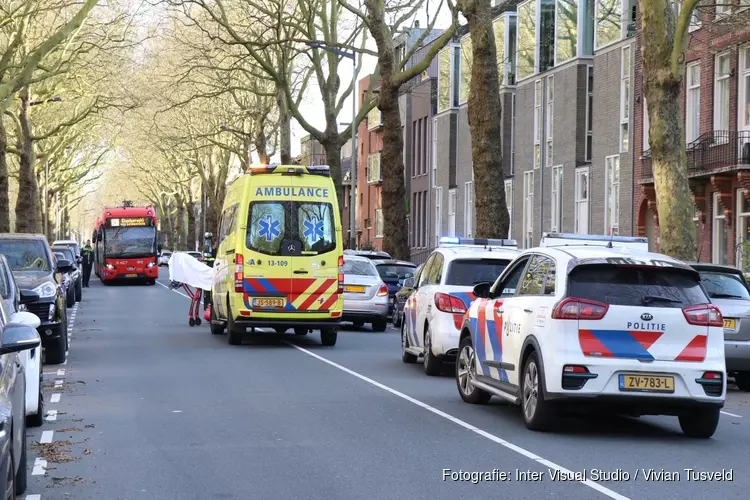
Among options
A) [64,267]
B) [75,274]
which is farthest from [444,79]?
[64,267]

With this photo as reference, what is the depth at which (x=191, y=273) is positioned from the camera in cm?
2788

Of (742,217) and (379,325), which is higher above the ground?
(742,217)

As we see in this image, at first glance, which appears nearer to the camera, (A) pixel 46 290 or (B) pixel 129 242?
(A) pixel 46 290

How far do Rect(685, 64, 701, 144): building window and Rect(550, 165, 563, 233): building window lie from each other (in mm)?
9475

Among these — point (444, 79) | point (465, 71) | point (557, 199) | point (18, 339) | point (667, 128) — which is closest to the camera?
point (18, 339)

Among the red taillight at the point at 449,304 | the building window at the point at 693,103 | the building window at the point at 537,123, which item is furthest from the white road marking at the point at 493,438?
the building window at the point at 537,123

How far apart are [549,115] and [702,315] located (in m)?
35.3

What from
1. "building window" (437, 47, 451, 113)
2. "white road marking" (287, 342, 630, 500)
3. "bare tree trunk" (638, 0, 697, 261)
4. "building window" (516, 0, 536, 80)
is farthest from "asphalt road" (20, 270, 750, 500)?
"building window" (437, 47, 451, 113)

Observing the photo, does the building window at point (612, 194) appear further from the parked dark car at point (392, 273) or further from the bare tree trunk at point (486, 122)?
the bare tree trunk at point (486, 122)

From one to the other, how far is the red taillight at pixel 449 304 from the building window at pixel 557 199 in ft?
93.2

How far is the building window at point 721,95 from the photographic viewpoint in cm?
3366

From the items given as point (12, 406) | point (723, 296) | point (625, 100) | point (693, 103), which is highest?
point (625, 100)

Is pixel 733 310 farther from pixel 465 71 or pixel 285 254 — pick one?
pixel 465 71

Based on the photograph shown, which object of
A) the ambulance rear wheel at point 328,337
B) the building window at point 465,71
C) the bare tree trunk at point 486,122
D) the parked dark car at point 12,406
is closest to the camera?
the parked dark car at point 12,406
